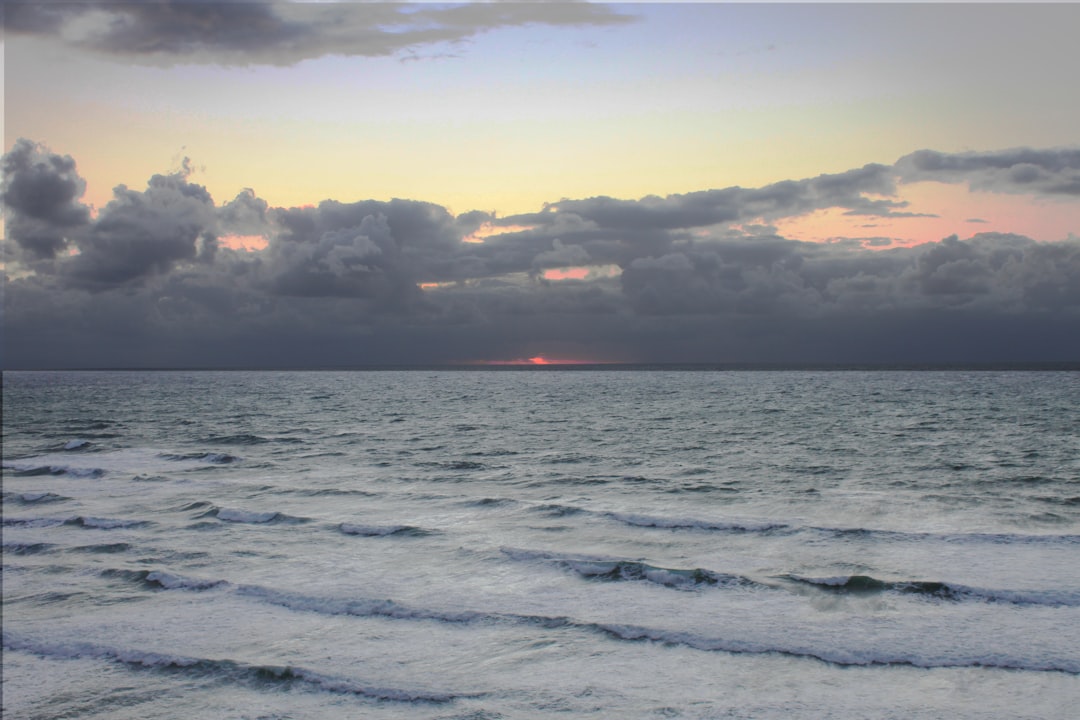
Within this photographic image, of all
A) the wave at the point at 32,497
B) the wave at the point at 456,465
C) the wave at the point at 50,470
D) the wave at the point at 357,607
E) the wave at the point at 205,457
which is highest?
the wave at the point at 357,607

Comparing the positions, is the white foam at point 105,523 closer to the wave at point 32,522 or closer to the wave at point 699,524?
the wave at point 32,522

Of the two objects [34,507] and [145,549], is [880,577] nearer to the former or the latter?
[145,549]

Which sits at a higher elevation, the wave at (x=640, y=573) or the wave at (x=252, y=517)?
the wave at (x=640, y=573)

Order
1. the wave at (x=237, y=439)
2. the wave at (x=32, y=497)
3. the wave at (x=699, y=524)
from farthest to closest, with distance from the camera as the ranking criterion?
the wave at (x=237, y=439) < the wave at (x=32, y=497) < the wave at (x=699, y=524)

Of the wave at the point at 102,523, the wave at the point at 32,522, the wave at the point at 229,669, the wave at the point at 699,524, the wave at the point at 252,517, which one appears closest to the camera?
the wave at the point at 229,669

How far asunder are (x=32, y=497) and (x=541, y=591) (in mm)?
20942

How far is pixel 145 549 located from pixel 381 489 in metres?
10.6

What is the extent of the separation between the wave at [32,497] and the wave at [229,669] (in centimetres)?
1483

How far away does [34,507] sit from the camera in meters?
24.8

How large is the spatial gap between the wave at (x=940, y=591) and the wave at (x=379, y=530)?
10095 millimetres

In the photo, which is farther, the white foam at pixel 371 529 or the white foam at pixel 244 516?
the white foam at pixel 244 516

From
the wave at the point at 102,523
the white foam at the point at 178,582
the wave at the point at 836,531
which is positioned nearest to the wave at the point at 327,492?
the wave at the point at 102,523

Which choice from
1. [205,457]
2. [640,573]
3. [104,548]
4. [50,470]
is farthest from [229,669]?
[205,457]

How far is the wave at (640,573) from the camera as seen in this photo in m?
15.9
